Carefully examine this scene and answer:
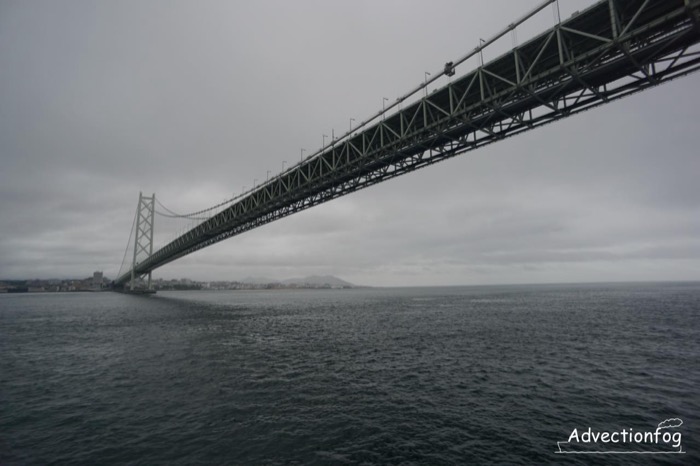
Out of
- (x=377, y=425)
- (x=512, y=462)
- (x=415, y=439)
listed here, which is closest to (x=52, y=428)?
(x=377, y=425)

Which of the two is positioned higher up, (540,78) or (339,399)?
(540,78)

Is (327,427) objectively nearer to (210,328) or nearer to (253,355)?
(253,355)

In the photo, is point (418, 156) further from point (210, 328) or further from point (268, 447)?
point (210, 328)

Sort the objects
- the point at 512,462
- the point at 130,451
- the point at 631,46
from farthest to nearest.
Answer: the point at 631,46 → the point at 130,451 → the point at 512,462

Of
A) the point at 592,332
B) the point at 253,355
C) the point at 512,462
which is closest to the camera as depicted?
the point at 512,462

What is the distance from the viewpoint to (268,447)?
10023 millimetres

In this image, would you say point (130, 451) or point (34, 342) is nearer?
point (130, 451)

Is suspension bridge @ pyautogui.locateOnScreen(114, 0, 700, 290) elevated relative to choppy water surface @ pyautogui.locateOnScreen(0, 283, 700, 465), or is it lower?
elevated

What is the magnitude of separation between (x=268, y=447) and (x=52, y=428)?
8.61 meters

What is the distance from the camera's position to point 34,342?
28.5m

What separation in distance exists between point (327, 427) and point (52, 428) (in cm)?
1023

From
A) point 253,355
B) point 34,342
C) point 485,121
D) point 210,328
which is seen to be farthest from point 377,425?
point 34,342

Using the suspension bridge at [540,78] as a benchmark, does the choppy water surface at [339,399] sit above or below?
below

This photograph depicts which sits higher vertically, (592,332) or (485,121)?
(485,121)
